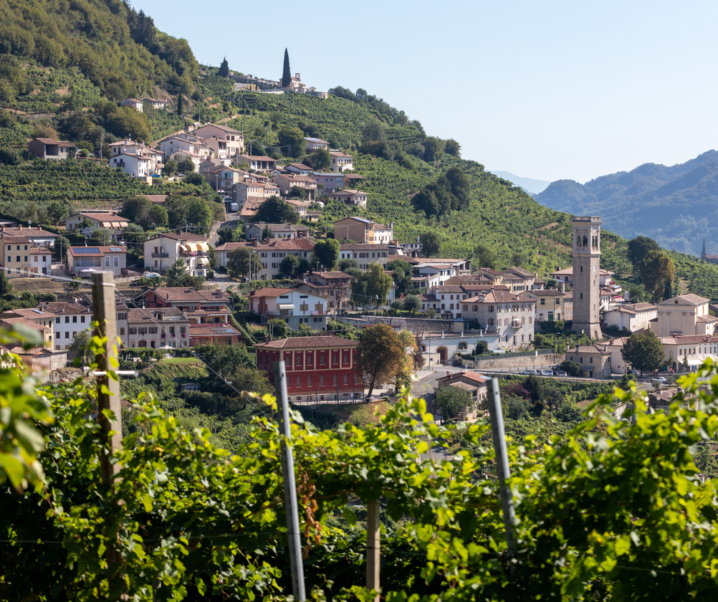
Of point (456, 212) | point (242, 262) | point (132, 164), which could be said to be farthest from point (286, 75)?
point (242, 262)

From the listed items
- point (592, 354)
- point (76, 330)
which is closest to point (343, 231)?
point (592, 354)

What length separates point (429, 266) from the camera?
163 ft

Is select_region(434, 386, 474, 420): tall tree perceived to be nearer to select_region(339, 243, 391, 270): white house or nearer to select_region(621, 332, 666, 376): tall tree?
select_region(621, 332, 666, 376): tall tree

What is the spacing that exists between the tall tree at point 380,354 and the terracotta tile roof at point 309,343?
0.90 meters

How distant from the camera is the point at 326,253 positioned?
154ft

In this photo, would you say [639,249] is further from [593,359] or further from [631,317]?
[593,359]

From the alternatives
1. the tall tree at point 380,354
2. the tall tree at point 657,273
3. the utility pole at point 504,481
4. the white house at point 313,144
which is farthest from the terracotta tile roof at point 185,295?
the utility pole at point 504,481

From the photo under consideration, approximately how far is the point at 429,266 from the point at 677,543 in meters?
46.2

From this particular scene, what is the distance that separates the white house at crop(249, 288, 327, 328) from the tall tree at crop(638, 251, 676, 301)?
81.6 ft

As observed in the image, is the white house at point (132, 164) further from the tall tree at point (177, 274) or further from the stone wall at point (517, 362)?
the stone wall at point (517, 362)

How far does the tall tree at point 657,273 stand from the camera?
5525 cm

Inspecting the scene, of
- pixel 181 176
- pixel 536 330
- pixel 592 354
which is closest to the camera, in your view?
pixel 592 354

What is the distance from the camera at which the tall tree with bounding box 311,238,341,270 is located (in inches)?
1841

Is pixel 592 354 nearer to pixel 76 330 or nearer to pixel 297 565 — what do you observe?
pixel 76 330
